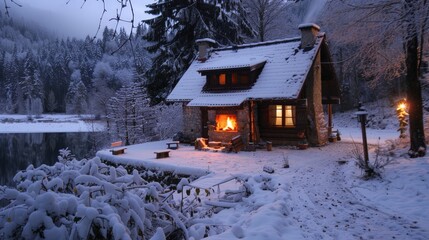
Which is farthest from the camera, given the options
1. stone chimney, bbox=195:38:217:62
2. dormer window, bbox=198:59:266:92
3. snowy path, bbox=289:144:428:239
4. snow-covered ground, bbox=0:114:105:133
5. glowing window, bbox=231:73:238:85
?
snow-covered ground, bbox=0:114:105:133

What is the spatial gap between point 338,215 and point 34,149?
34984mm

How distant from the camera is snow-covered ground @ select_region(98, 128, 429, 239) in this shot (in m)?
5.70

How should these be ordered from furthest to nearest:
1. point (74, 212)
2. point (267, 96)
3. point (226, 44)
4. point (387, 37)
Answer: point (226, 44), point (267, 96), point (387, 37), point (74, 212)

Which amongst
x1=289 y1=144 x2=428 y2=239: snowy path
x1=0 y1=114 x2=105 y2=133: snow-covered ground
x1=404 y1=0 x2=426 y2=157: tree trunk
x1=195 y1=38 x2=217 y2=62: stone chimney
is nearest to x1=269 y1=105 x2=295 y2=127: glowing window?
x1=195 y1=38 x2=217 y2=62: stone chimney

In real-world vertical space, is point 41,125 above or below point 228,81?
below

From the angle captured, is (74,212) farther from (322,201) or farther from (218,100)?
(218,100)

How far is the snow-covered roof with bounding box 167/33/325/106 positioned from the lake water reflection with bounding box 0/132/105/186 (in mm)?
13218

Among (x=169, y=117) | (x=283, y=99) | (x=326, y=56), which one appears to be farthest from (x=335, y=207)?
(x=169, y=117)

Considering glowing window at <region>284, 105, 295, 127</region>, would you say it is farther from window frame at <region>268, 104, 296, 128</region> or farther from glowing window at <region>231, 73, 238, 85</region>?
glowing window at <region>231, 73, 238, 85</region>

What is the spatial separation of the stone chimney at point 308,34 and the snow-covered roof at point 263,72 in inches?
11.7

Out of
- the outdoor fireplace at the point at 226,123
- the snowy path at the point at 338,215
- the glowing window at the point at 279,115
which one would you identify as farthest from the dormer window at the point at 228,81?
the snowy path at the point at 338,215

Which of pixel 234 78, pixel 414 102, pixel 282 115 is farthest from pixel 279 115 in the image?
pixel 414 102

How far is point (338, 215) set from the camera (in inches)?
274

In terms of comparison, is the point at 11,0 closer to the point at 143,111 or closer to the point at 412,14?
the point at 412,14
